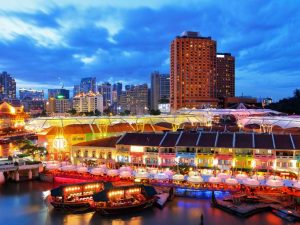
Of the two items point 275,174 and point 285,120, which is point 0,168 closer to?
point 275,174

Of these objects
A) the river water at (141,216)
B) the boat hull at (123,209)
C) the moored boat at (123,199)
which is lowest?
the river water at (141,216)

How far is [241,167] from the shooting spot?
124 ft

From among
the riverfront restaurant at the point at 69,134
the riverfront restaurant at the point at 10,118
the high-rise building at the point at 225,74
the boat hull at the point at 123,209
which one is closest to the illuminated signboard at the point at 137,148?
the boat hull at the point at 123,209

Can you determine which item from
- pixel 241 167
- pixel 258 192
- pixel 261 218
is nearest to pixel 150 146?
pixel 241 167

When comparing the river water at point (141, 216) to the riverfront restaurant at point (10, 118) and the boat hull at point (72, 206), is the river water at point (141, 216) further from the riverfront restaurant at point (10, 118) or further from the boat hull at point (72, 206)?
the riverfront restaurant at point (10, 118)

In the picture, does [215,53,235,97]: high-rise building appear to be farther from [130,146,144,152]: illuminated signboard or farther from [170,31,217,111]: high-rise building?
[130,146,144,152]: illuminated signboard

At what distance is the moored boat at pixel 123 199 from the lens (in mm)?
29375

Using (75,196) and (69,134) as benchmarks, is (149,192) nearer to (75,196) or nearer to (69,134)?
(75,196)

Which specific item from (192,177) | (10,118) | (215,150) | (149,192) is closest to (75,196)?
(149,192)

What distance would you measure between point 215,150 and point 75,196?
15.6 m

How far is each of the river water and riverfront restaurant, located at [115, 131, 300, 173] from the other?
645 centimetres

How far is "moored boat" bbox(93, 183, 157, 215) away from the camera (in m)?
29.4

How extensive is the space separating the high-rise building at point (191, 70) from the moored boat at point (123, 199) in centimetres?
11092

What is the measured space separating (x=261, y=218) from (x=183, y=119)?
54800mm
